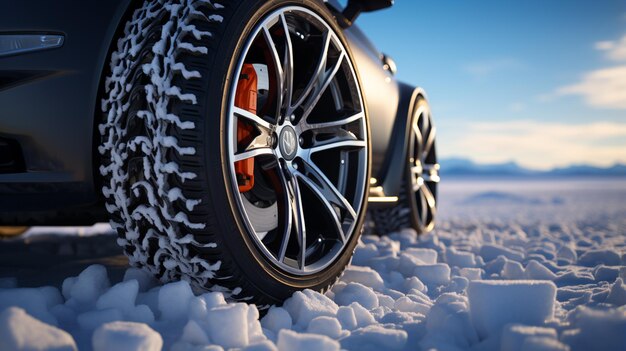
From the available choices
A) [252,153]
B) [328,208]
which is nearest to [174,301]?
[252,153]

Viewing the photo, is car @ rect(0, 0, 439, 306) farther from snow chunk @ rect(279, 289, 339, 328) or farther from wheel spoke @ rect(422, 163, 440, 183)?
wheel spoke @ rect(422, 163, 440, 183)

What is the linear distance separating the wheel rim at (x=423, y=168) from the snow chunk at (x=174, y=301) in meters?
2.52

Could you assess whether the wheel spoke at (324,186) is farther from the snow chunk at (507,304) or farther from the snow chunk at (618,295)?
the snow chunk at (618,295)

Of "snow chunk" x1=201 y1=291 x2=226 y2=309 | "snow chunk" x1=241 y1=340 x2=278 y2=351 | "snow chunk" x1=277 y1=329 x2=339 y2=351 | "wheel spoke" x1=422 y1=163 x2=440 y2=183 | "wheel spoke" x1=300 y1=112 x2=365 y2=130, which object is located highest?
"wheel spoke" x1=300 y1=112 x2=365 y2=130

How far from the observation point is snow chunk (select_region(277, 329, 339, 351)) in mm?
1219

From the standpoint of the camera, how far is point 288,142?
6.47 ft

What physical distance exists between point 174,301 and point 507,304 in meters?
0.91

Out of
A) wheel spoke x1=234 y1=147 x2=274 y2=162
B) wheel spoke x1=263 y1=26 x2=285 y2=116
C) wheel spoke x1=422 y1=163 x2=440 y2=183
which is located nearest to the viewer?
wheel spoke x1=234 y1=147 x2=274 y2=162

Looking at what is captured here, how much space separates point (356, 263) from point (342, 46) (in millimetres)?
1115

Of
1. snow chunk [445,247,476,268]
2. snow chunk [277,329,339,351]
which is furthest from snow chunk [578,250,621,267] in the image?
snow chunk [277,329,339,351]

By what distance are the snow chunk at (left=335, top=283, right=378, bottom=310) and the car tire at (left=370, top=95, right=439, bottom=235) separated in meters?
1.89

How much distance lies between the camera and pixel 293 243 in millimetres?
2123

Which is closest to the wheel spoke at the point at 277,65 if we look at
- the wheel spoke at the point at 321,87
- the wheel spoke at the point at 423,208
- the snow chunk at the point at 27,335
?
the wheel spoke at the point at 321,87

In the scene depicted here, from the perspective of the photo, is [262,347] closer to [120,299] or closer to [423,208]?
[120,299]
